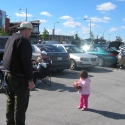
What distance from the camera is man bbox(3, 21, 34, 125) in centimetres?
342

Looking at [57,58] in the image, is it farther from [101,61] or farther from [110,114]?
[110,114]

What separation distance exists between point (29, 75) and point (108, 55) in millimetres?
12048

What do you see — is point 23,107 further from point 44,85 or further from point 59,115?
point 44,85

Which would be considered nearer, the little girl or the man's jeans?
the man's jeans

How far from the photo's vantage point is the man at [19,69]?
11.2ft

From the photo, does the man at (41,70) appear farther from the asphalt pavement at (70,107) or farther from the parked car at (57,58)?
the parked car at (57,58)

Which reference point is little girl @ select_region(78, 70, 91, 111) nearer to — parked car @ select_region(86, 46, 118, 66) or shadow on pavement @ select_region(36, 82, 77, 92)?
shadow on pavement @ select_region(36, 82, 77, 92)

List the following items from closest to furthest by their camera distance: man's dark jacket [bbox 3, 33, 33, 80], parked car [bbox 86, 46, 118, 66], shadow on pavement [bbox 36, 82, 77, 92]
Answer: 1. man's dark jacket [bbox 3, 33, 33, 80]
2. shadow on pavement [bbox 36, 82, 77, 92]
3. parked car [bbox 86, 46, 118, 66]

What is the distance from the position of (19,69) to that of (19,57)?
198 millimetres

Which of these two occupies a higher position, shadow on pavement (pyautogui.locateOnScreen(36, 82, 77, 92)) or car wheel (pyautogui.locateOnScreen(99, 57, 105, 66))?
car wheel (pyautogui.locateOnScreen(99, 57, 105, 66))

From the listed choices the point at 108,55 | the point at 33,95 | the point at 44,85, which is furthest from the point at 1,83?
the point at 108,55

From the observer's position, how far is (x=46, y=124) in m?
4.56

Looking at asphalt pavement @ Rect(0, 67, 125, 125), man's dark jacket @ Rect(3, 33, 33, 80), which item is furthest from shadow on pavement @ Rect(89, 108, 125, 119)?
man's dark jacket @ Rect(3, 33, 33, 80)

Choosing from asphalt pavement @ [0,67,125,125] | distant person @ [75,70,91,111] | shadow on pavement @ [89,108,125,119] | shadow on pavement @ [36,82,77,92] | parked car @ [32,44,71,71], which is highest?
parked car @ [32,44,71,71]
